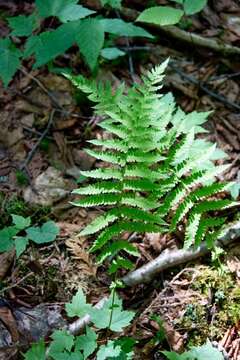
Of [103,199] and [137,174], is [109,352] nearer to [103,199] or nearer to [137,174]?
[103,199]

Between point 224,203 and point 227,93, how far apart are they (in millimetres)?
1313

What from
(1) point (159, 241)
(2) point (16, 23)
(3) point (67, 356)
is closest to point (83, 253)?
(1) point (159, 241)

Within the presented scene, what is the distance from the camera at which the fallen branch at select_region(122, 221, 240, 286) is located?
2524 millimetres

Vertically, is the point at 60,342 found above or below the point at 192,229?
below

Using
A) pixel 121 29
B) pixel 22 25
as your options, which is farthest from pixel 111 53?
pixel 22 25

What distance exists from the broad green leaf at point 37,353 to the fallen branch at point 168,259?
1.90 feet

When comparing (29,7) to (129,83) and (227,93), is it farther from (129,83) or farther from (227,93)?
(227,93)

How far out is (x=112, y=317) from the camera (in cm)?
217

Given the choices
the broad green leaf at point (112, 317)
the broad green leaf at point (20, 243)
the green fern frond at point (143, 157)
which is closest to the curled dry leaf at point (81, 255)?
the broad green leaf at point (20, 243)

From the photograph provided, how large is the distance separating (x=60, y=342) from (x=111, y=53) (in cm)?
193

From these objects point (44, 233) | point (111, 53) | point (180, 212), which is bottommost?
point (44, 233)

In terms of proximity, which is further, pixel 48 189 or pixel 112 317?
pixel 48 189

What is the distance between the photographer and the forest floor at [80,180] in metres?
2.42

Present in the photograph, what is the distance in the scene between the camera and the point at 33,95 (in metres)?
3.32
